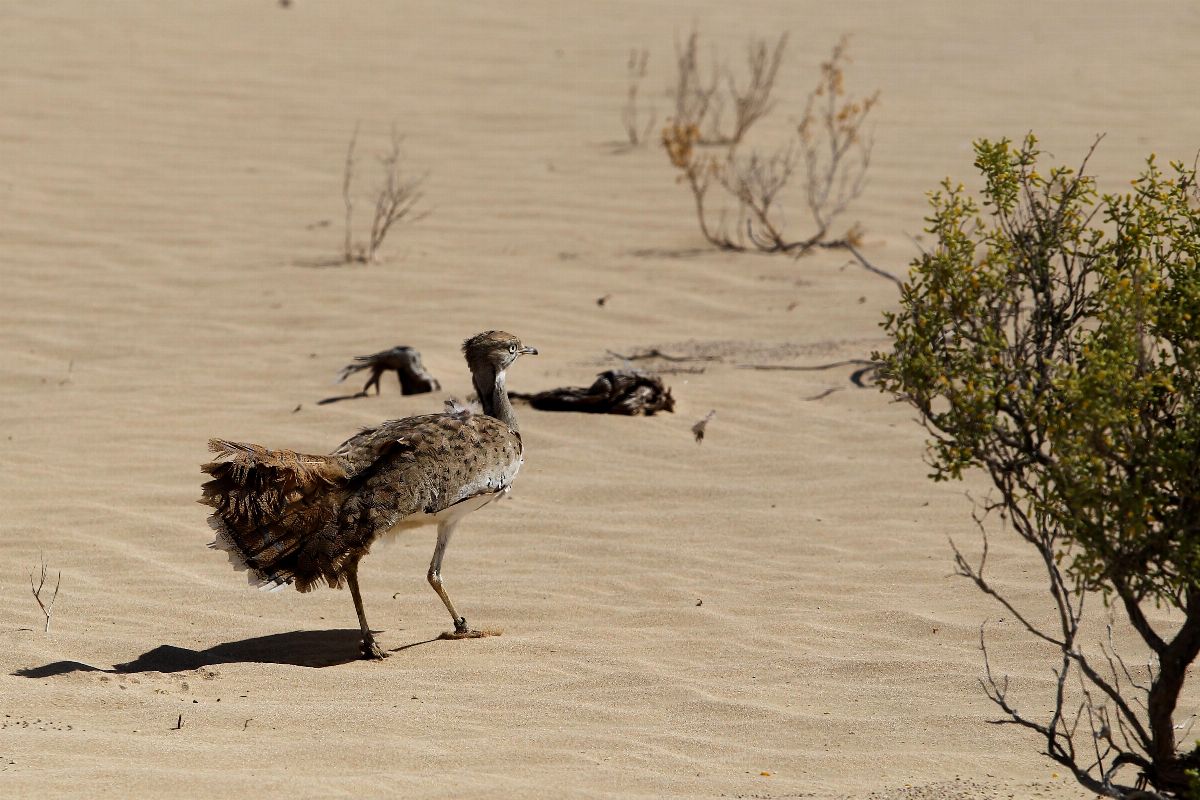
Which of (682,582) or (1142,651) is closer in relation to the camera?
(1142,651)

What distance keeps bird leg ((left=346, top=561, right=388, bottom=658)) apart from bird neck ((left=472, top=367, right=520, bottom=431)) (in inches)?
45.8

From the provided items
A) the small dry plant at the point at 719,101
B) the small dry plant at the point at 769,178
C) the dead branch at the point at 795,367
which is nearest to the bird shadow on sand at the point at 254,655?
the dead branch at the point at 795,367

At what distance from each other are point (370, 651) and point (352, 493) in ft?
2.16

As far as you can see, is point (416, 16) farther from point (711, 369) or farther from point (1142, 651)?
point (1142, 651)

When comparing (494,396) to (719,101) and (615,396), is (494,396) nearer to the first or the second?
(615,396)

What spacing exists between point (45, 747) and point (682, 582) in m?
3.15

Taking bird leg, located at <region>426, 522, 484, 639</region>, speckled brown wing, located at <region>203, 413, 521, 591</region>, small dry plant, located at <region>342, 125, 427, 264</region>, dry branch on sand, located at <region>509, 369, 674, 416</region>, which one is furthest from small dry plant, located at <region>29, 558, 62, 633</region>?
small dry plant, located at <region>342, 125, 427, 264</region>

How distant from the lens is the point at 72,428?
941 cm

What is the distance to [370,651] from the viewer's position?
6.18 meters

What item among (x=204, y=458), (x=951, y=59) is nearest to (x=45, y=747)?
(x=204, y=458)

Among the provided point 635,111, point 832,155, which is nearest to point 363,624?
point 832,155

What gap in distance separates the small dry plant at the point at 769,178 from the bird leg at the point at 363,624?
6739 mm

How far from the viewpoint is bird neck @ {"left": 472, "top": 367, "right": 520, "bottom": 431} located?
23.0 ft

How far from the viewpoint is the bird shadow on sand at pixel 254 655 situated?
5.82m
